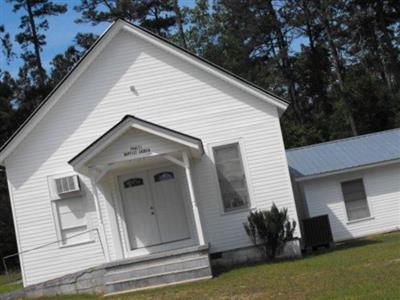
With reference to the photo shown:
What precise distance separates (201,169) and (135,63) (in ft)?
12.5

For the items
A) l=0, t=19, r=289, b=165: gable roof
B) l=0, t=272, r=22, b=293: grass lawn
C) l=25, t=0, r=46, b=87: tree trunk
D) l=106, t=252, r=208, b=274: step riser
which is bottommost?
l=0, t=272, r=22, b=293: grass lawn

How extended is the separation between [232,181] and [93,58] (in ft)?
18.4

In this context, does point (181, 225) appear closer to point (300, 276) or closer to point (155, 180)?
point (155, 180)

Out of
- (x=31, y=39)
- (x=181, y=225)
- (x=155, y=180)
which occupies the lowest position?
(x=181, y=225)

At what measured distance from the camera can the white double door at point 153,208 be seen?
693 inches

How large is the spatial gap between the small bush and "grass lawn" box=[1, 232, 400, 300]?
0.96 meters

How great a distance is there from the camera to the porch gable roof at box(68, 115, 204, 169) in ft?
51.5

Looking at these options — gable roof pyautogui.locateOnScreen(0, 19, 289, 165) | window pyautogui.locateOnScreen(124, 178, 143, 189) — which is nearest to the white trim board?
gable roof pyautogui.locateOnScreen(0, 19, 289, 165)

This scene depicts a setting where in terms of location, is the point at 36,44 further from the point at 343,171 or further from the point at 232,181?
the point at 232,181

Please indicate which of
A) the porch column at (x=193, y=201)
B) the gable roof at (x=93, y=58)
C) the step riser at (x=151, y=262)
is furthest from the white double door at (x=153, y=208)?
the gable roof at (x=93, y=58)

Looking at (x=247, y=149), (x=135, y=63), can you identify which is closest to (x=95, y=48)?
(x=135, y=63)

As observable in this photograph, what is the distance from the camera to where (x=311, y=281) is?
1176 cm

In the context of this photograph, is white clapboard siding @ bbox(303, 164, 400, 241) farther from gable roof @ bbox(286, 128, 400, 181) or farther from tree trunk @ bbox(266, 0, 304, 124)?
tree trunk @ bbox(266, 0, 304, 124)

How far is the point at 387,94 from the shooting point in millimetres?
41469
